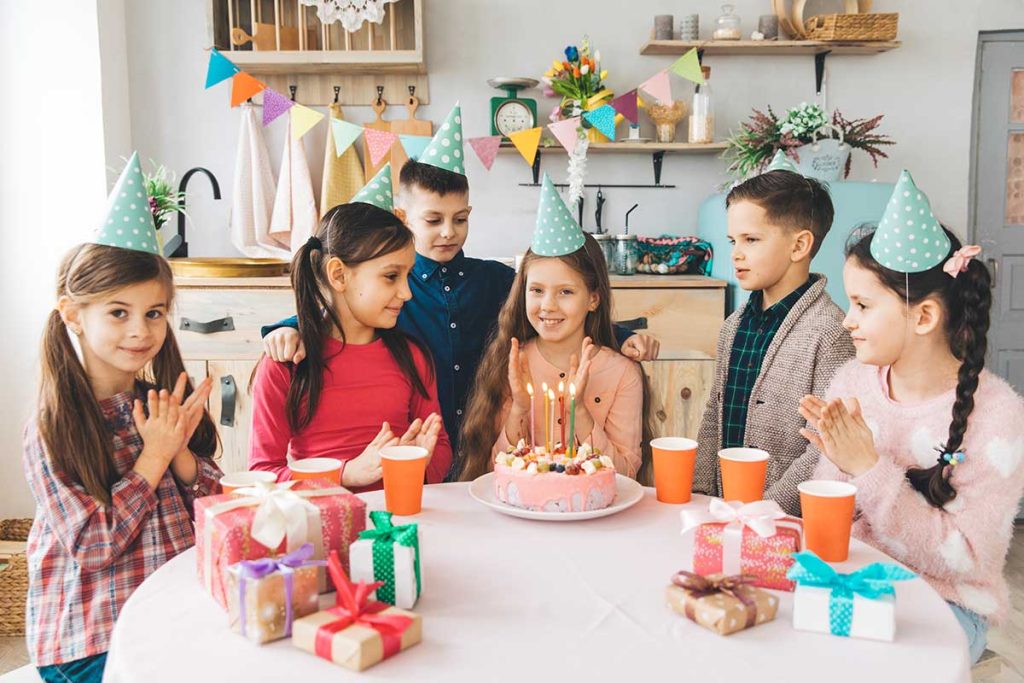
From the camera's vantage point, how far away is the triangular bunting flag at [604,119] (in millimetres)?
3109

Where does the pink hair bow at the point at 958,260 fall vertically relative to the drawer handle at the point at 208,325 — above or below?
above

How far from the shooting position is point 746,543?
1011 mm

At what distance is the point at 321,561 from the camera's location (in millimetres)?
930

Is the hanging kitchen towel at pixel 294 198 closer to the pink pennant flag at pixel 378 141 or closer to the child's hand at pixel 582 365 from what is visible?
the pink pennant flag at pixel 378 141

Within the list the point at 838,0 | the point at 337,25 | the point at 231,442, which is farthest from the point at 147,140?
the point at 838,0

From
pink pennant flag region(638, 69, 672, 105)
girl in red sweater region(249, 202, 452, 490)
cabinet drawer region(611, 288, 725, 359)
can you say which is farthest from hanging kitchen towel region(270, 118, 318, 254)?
girl in red sweater region(249, 202, 452, 490)

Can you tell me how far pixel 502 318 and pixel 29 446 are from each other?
1046mm

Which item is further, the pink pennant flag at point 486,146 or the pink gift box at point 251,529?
the pink pennant flag at point 486,146

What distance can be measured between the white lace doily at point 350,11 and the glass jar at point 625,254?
120cm

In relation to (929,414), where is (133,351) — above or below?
above

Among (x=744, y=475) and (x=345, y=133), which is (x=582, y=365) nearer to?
(x=744, y=475)

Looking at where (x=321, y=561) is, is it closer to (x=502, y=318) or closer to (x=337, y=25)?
(x=502, y=318)

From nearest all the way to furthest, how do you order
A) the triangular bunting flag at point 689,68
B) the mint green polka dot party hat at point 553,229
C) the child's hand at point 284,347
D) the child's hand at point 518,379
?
the child's hand at point 284,347 → the child's hand at point 518,379 → the mint green polka dot party hat at point 553,229 → the triangular bunting flag at point 689,68

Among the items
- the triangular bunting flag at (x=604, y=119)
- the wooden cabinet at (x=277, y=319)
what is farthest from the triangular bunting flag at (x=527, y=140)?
the wooden cabinet at (x=277, y=319)
